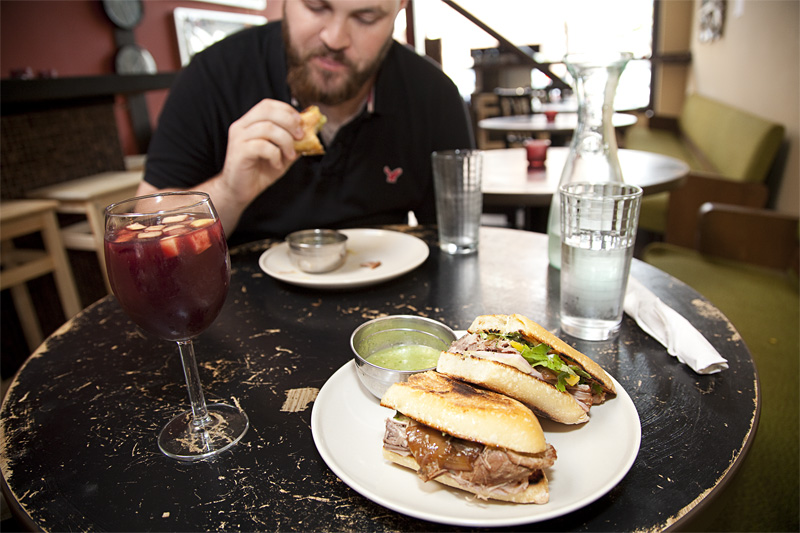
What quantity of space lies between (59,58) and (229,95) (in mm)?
5148

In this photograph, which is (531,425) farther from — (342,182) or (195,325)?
(342,182)

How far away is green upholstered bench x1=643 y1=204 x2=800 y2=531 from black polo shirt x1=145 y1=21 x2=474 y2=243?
1256 mm

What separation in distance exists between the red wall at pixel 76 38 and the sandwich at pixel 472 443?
18.1 feet

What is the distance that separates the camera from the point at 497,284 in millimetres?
1232

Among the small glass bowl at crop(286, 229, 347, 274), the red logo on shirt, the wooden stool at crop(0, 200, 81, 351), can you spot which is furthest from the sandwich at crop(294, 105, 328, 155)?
the wooden stool at crop(0, 200, 81, 351)

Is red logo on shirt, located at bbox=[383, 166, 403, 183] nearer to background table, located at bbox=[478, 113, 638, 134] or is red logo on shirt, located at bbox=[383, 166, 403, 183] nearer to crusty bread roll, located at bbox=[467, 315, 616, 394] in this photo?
crusty bread roll, located at bbox=[467, 315, 616, 394]

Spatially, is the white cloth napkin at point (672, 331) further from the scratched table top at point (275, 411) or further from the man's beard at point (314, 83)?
the man's beard at point (314, 83)

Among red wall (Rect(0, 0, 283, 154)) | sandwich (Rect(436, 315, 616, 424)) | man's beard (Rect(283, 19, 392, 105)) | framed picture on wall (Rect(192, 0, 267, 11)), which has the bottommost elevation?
sandwich (Rect(436, 315, 616, 424))

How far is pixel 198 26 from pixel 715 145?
6.71 meters

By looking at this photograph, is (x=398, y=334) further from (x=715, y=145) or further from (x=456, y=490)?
(x=715, y=145)

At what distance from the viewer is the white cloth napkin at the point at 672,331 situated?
85 centimetres

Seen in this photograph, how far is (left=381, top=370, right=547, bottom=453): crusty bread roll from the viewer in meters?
0.58

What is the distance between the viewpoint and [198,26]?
7465 millimetres

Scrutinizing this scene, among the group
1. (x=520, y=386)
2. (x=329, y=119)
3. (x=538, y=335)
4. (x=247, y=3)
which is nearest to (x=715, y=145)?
(x=329, y=119)
